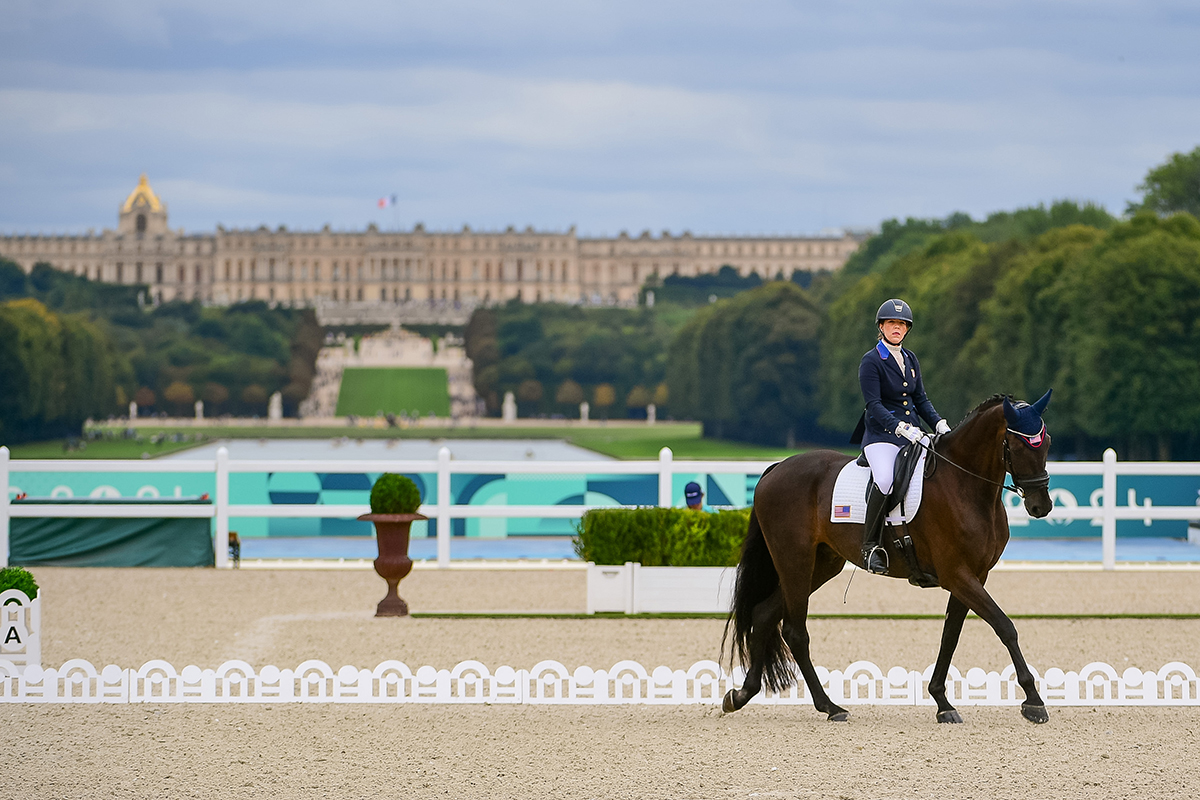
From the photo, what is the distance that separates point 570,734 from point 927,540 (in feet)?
5.89

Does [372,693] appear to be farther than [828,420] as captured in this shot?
No

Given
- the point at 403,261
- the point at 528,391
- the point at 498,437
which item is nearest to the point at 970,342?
the point at 498,437

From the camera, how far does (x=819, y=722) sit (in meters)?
7.30

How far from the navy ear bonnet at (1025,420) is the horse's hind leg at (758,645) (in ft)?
4.83

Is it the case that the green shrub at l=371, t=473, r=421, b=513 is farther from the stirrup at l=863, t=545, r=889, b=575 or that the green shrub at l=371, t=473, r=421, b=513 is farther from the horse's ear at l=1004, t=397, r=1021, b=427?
the horse's ear at l=1004, t=397, r=1021, b=427

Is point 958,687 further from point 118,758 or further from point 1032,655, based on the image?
point 118,758

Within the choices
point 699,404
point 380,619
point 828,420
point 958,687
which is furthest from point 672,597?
point 699,404

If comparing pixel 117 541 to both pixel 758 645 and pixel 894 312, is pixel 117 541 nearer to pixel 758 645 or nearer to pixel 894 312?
pixel 758 645

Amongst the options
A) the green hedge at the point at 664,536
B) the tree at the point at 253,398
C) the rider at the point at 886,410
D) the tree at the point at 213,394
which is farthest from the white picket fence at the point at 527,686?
the tree at the point at 253,398

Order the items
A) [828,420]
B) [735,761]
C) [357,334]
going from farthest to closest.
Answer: [357,334] → [828,420] → [735,761]

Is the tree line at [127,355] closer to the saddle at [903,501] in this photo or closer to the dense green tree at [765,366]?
the dense green tree at [765,366]

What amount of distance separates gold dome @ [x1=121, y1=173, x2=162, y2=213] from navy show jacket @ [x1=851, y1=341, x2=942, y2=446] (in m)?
162

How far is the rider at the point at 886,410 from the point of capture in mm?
7113

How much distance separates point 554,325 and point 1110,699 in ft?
284
